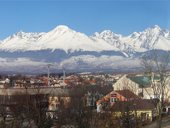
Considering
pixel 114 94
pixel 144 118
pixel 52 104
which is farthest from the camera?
pixel 52 104

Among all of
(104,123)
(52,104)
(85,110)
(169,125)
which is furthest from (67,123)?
(52,104)

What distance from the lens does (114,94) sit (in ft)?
108

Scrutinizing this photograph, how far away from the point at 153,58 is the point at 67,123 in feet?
24.3

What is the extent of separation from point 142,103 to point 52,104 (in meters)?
10.6

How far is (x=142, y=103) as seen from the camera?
30.8m

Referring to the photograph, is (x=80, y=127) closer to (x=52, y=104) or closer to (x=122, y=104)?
(x=122, y=104)

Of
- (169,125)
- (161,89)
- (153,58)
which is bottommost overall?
(169,125)

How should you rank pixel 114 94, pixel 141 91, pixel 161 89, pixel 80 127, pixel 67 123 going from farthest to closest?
1. pixel 141 91
2. pixel 114 94
3. pixel 67 123
4. pixel 80 127
5. pixel 161 89

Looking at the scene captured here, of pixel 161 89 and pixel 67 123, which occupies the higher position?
pixel 161 89

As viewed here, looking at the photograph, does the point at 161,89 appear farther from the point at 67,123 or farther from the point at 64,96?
the point at 64,96

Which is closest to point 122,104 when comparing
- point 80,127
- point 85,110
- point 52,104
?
point 85,110

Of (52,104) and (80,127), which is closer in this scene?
(80,127)

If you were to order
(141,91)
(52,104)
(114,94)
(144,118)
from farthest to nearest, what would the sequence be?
(141,91), (52,104), (114,94), (144,118)

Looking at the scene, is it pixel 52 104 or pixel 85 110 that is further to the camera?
pixel 52 104
